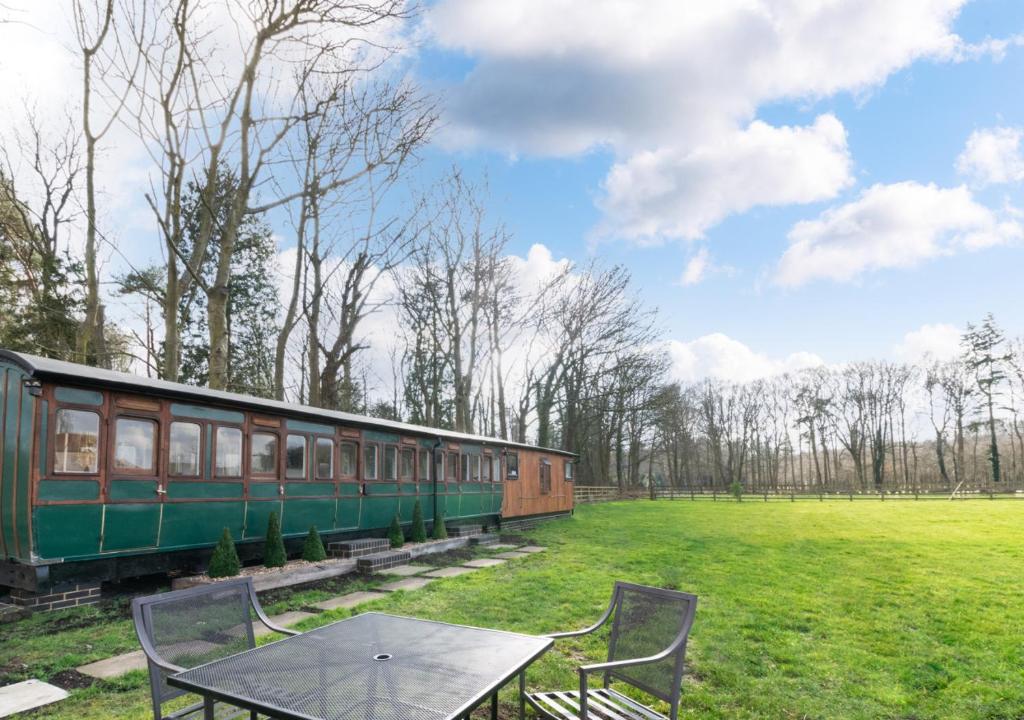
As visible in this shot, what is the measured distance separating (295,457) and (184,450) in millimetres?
2229

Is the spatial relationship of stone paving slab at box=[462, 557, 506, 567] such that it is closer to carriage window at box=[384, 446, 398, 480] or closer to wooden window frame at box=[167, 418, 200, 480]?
carriage window at box=[384, 446, 398, 480]

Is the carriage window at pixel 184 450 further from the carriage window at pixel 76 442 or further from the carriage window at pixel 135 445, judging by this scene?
the carriage window at pixel 76 442

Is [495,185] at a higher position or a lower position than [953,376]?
higher

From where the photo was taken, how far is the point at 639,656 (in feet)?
11.4

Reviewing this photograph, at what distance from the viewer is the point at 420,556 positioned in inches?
459

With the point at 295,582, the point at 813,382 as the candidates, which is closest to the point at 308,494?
the point at 295,582

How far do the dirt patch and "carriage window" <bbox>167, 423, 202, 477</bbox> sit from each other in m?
3.59

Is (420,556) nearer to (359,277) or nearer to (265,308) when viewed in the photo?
(359,277)

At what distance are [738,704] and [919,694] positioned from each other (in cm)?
150

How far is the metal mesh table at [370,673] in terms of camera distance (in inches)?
91.1

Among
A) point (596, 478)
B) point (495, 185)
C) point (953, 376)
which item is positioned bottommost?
point (596, 478)

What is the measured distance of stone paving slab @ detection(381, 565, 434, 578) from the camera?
387 inches

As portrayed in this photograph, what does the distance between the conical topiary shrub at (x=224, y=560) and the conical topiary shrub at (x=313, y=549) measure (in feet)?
5.36

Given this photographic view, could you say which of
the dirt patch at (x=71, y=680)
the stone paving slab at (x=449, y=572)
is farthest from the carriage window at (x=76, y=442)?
the stone paving slab at (x=449, y=572)
